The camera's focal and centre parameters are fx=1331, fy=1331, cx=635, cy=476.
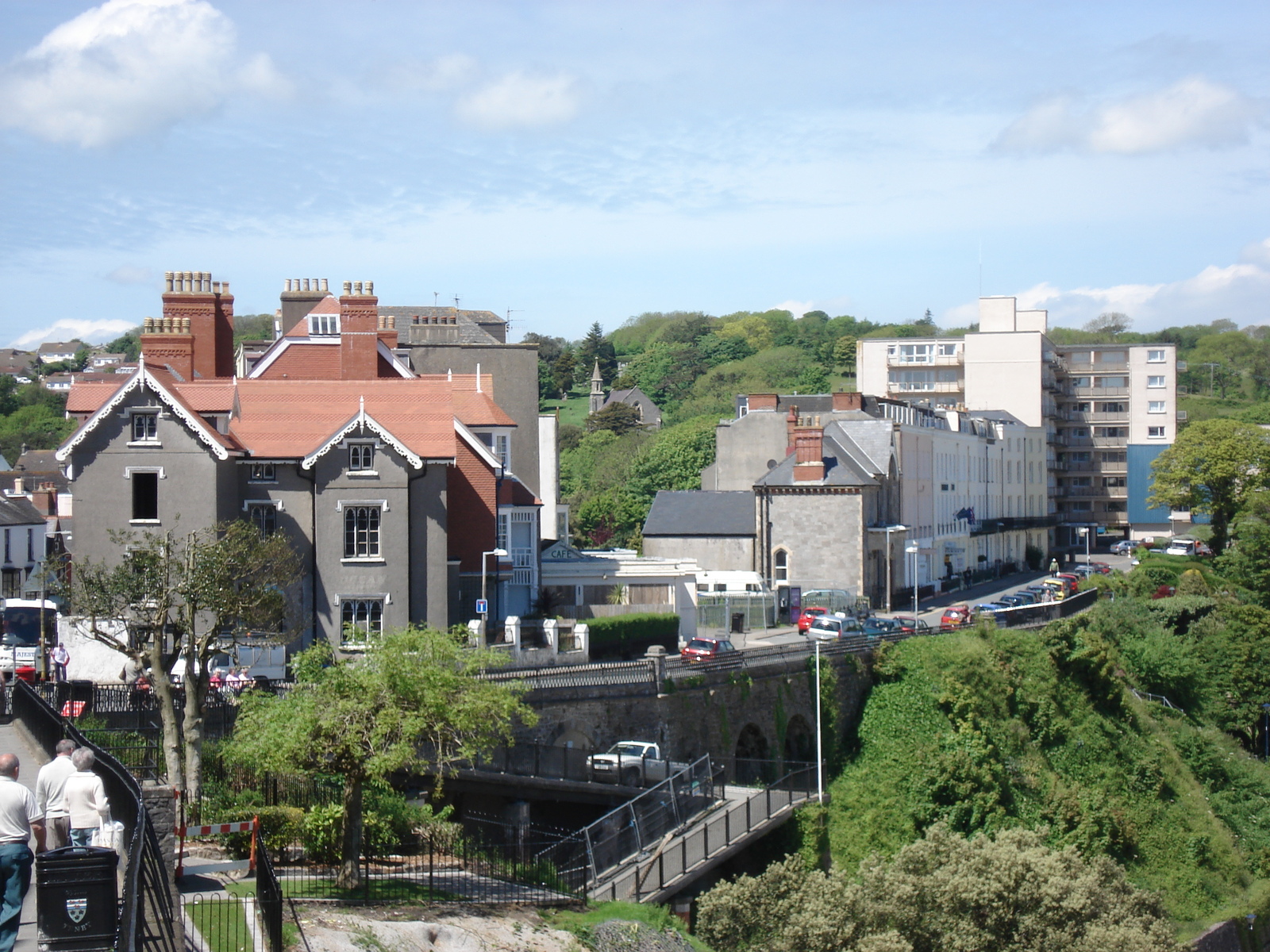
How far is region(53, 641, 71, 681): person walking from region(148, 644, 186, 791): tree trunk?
33.8ft

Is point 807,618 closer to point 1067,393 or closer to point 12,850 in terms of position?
point 12,850

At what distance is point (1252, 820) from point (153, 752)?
38.3m

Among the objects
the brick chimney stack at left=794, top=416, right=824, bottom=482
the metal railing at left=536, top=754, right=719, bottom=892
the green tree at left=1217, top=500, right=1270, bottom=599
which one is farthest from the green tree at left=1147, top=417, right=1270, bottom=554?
the metal railing at left=536, top=754, right=719, bottom=892

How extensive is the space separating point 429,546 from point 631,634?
945 centimetres

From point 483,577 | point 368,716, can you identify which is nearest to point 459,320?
point 483,577

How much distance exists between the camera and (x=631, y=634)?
147ft

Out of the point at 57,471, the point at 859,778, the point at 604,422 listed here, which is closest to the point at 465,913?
the point at 859,778

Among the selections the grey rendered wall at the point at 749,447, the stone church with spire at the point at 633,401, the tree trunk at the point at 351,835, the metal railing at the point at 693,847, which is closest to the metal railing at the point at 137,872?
the tree trunk at the point at 351,835

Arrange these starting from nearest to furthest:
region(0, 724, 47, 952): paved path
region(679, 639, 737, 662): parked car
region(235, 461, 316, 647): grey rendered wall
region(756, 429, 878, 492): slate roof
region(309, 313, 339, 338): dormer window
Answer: region(0, 724, 47, 952): paved path → region(235, 461, 316, 647): grey rendered wall → region(679, 639, 737, 662): parked car → region(309, 313, 339, 338): dormer window → region(756, 429, 878, 492): slate roof

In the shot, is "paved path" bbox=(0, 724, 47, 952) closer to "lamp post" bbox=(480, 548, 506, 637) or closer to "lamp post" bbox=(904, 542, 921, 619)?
"lamp post" bbox=(480, 548, 506, 637)

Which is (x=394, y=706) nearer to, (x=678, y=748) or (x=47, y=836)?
(x=47, y=836)

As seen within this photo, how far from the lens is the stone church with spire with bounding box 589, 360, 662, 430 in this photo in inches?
5463

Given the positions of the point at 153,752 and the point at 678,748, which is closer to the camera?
the point at 153,752

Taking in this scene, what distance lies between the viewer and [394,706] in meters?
20.4
